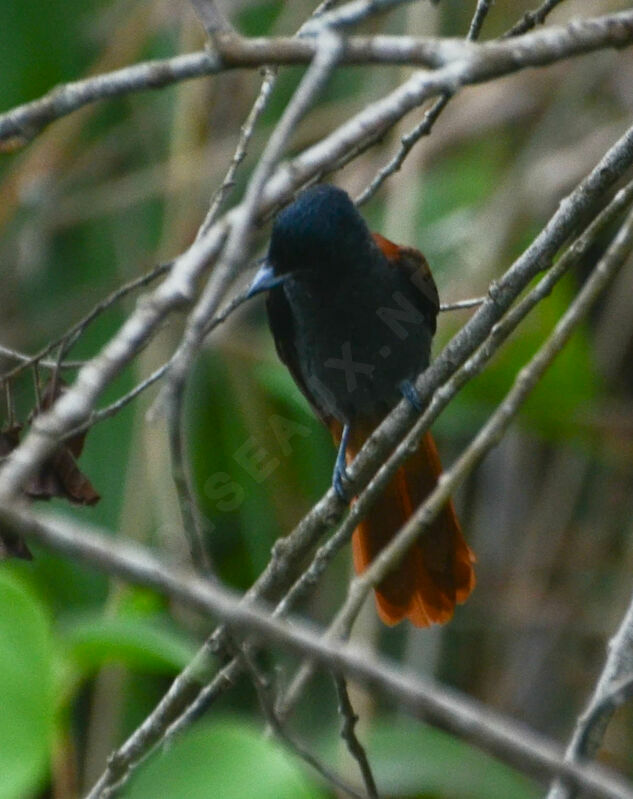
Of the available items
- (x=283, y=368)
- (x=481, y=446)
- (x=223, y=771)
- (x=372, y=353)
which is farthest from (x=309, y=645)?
(x=283, y=368)

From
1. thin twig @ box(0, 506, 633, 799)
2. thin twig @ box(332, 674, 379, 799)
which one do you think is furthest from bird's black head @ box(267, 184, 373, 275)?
thin twig @ box(0, 506, 633, 799)

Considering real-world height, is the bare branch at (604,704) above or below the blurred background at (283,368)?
above

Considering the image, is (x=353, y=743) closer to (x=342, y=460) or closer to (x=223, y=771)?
(x=223, y=771)

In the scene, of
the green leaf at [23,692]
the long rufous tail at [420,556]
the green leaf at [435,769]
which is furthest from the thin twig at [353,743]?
the green leaf at [435,769]

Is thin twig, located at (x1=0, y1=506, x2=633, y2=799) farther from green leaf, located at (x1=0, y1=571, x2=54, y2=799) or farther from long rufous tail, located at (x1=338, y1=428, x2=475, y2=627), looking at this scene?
long rufous tail, located at (x1=338, y1=428, x2=475, y2=627)

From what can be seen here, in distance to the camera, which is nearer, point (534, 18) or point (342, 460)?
point (534, 18)

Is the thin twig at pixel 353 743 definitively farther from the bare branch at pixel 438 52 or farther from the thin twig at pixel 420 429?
the bare branch at pixel 438 52
